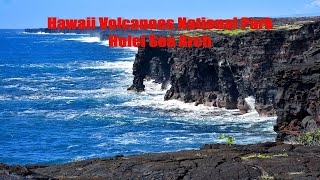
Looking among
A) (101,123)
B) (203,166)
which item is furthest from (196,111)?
(203,166)

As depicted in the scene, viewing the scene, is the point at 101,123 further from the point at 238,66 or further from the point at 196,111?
the point at 238,66

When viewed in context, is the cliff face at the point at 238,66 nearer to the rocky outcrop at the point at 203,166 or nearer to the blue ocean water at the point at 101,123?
the blue ocean water at the point at 101,123

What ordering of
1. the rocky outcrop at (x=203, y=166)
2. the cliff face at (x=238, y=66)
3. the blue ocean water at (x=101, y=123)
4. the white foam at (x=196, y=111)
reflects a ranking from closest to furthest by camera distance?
the rocky outcrop at (x=203, y=166), the blue ocean water at (x=101, y=123), the white foam at (x=196, y=111), the cliff face at (x=238, y=66)

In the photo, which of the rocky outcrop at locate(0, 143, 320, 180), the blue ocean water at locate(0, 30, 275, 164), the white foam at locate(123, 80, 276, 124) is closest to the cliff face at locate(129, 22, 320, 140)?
the white foam at locate(123, 80, 276, 124)

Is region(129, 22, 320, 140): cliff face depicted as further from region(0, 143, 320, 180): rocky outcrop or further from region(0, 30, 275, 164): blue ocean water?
region(0, 143, 320, 180): rocky outcrop

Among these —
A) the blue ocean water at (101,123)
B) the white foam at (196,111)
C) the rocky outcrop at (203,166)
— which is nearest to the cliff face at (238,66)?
the white foam at (196,111)

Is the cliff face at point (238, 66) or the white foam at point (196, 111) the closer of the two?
the white foam at point (196, 111)

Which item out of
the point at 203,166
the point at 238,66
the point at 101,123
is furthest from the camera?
the point at 238,66

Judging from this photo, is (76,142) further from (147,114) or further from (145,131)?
(147,114)

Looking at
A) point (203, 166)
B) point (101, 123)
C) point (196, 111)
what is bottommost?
point (101, 123)
